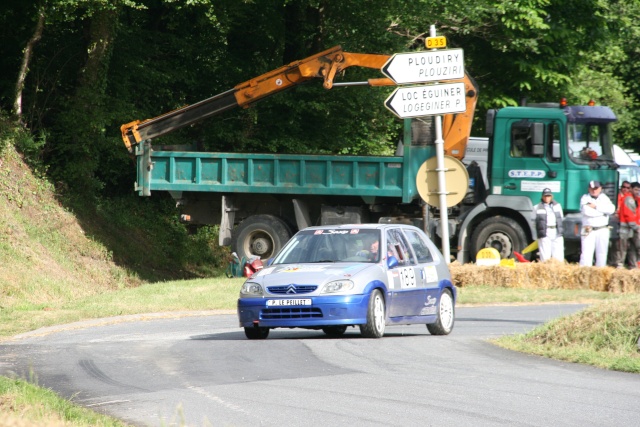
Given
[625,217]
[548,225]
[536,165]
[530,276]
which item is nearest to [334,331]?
[530,276]

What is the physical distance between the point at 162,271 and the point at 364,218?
572 centimetres

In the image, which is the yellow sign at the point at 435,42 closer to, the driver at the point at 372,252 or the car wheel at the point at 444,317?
the car wheel at the point at 444,317

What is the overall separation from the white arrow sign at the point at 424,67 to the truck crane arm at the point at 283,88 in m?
5.95

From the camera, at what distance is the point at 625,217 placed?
2402 cm

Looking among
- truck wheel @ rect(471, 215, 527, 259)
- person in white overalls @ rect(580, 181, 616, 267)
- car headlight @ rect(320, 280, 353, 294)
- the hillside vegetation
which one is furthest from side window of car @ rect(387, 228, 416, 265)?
truck wheel @ rect(471, 215, 527, 259)

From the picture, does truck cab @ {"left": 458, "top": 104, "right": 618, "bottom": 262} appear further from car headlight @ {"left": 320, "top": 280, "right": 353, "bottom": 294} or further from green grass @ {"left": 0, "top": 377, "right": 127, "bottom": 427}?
green grass @ {"left": 0, "top": 377, "right": 127, "bottom": 427}

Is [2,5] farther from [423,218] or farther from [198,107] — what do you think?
[423,218]

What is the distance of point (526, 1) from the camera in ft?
99.0

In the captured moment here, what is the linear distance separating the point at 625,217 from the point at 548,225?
211 cm

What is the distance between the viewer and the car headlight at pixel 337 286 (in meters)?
13.0

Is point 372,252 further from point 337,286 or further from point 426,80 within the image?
point 426,80

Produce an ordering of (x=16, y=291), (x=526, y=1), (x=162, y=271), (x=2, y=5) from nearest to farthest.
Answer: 1. (x=16, y=291)
2. (x=2, y=5)
3. (x=162, y=271)
4. (x=526, y=1)

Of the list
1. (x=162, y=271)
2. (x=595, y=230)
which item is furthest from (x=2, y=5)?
(x=595, y=230)

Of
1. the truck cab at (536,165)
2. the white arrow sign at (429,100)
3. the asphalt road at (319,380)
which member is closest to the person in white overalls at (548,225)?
the truck cab at (536,165)
